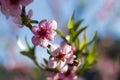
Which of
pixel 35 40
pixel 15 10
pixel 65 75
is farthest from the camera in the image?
pixel 65 75

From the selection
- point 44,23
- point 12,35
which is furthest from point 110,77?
point 44,23

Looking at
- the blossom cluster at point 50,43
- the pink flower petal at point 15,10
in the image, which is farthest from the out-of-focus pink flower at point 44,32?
the pink flower petal at point 15,10

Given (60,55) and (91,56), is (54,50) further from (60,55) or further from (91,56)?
(91,56)

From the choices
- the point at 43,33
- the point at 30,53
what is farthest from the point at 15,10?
the point at 30,53

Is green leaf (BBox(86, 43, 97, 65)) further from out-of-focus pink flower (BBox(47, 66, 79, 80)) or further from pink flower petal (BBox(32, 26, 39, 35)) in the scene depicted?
pink flower petal (BBox(32, 26, 39, 35))

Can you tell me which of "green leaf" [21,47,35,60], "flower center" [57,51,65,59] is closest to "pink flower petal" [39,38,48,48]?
"flower center" [57,51,65,59]

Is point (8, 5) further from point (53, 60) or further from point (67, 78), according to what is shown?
point (67, 78)
